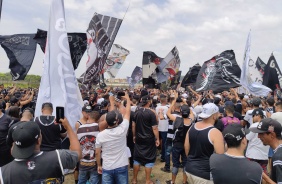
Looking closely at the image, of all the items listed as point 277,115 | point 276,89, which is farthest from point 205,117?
point 276,89

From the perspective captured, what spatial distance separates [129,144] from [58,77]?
306 cm

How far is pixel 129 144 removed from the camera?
289 inches

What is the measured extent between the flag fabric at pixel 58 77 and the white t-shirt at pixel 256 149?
3500mm

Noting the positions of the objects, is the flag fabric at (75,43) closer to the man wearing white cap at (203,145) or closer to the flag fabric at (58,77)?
the flag fabric at (58,77)

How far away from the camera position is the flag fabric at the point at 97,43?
832 centimetres

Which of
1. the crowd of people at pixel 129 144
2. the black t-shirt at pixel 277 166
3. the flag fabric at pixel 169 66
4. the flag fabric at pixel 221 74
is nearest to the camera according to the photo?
the crowd of people at pixel 129 144

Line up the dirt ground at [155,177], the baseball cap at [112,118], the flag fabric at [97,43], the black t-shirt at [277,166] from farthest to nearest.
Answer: the flag fabric at [97,43] → the dirt ground at [155,177] → the baseball cap at [112,118] → the black t-shirt at [277,166]

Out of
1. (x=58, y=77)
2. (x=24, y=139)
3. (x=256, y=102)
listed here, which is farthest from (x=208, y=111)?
(x=58, y=77)

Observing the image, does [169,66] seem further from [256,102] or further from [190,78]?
[256,102]

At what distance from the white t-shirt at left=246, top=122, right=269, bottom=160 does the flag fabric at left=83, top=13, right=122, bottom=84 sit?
5.10 m

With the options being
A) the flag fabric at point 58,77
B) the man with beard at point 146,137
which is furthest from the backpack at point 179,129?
the flag fabric at point 58,77

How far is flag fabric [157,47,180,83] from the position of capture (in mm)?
13734

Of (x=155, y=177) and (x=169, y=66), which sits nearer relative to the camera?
(x=155, y=177)

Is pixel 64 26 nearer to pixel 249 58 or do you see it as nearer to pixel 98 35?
pixel 98 35
